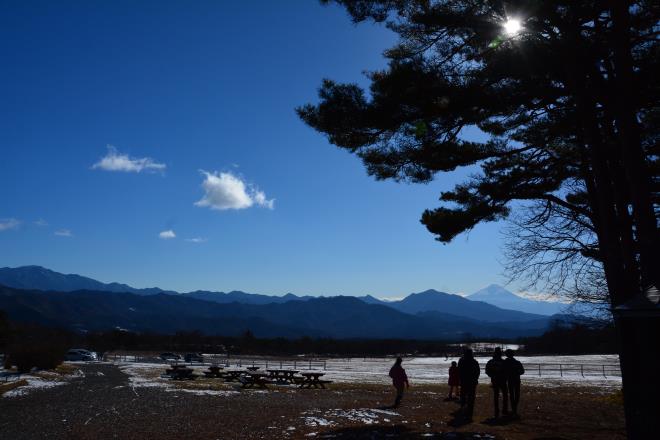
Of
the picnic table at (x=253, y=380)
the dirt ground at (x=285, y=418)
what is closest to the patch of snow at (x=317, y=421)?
the dirt ground at (x=285, y=418)

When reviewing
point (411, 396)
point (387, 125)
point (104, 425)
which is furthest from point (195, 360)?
point (387, 125)

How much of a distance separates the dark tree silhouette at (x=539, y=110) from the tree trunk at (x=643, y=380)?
0.06 feet

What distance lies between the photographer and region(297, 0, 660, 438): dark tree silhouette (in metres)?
9.25

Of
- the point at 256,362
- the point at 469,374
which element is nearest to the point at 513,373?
the point at 469,374

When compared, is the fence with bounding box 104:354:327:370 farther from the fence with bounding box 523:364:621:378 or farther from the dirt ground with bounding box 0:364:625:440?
the dirt ground with bounding box 0:364:625:440

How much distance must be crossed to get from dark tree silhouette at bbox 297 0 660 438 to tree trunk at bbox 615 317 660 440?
18mm

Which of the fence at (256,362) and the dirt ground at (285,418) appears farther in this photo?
the fence at (256,362)

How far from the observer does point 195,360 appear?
68375mm

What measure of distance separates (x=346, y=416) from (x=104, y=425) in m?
5.58

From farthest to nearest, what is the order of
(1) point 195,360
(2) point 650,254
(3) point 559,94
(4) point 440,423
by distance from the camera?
(1) point 195,360, (4) point 440,423, (3) point 559,94, (2) point 650,254

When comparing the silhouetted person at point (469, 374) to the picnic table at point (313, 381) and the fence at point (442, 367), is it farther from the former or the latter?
the fence at point (442, 367)

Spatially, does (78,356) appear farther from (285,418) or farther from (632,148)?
(632,148)

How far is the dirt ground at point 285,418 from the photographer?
10.5 metres

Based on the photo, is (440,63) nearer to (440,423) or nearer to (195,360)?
(440,423)
